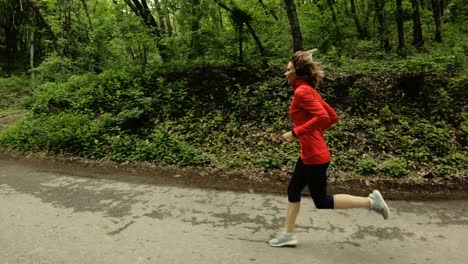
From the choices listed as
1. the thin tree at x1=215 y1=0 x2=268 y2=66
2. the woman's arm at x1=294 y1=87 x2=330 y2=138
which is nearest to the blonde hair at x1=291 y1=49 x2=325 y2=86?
the woman's arm at x1=294 y1=87 x2=330 y2=138

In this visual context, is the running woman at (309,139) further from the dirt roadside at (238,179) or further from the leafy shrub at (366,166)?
the leafy shrub at (366,166)

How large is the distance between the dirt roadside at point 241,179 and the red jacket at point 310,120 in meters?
2.11

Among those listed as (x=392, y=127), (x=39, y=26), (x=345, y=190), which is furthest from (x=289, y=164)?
(x=39, y=26)

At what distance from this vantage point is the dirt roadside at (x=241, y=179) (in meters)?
6.00

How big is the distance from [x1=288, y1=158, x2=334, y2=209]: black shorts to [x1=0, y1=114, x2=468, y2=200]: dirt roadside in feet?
5.84

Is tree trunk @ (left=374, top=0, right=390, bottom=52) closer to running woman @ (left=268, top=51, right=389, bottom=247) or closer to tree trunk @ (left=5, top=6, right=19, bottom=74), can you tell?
running woman @ (left=268, top=51, right=389, bottom=247)

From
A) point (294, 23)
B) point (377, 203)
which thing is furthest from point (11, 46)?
point (377, 203)

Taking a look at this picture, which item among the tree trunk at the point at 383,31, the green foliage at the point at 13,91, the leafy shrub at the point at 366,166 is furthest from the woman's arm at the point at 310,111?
the green foliage at the point at 13,91

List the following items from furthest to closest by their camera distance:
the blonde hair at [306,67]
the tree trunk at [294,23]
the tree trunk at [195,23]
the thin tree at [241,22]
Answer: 1. the tree trunk at [195,23]
2. the thin tree at [241,22]
3. the tree trunk at [294,23]
4. the blonde hair at [306,67]

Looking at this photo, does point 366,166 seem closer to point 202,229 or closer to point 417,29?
point 202,229

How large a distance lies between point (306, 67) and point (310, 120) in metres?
0.55

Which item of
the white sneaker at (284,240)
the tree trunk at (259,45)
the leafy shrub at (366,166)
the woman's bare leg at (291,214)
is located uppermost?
the tree trunk at (259,45)

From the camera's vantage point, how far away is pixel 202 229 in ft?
15.9

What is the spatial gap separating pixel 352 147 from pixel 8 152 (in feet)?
25.1
